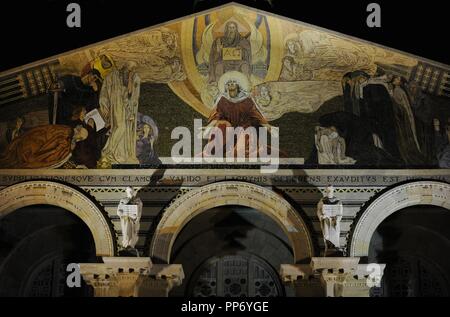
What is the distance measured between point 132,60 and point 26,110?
287cm

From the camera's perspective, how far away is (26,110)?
21859 millimetres

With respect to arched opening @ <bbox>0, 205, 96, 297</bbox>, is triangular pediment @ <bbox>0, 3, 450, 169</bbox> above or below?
above

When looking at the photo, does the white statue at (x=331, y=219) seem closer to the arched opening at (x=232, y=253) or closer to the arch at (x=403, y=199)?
the arch at (x=403, y=199)

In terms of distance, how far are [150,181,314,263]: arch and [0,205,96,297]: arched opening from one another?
167 inches

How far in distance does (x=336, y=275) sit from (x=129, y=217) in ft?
16.1

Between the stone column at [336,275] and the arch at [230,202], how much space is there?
13.1 inches

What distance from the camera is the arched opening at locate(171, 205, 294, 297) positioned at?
25.0 metres

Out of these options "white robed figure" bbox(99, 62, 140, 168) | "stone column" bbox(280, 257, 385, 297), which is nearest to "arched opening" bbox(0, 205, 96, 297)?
"white robed figure" bbox(99, 62, 140, 168)

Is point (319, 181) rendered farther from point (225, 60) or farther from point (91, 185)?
point (91, 185)

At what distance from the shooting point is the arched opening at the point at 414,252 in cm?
2422

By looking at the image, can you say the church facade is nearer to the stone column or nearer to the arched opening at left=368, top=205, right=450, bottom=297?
the stone column

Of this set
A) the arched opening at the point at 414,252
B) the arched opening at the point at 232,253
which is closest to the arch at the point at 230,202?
the arched opening at the point at 232,253

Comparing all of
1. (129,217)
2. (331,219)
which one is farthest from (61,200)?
(331,219)
